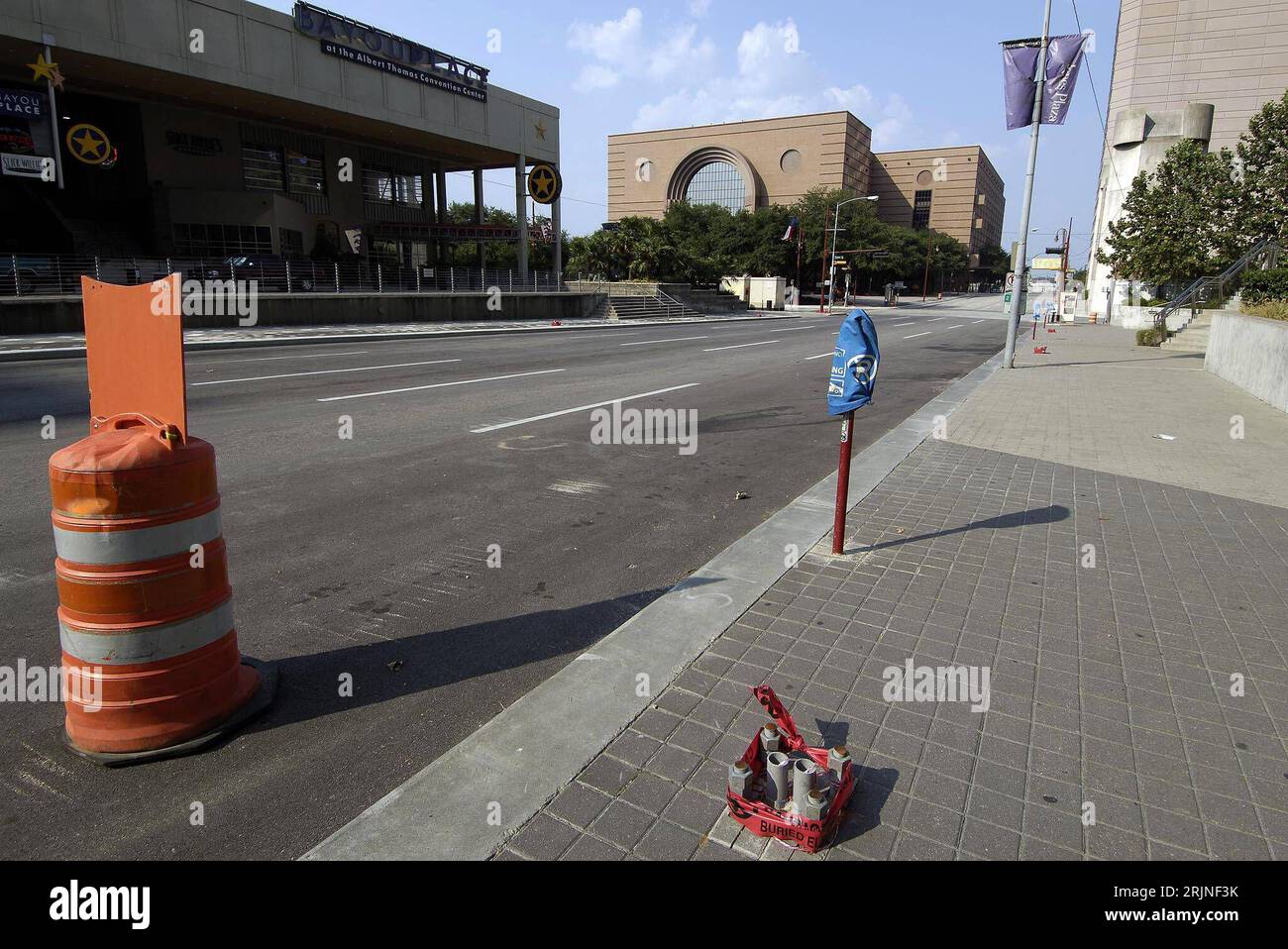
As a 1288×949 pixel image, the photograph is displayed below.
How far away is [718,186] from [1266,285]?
105392mm

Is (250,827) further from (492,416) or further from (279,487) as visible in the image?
(492,416)

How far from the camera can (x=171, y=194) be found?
35.3 metres

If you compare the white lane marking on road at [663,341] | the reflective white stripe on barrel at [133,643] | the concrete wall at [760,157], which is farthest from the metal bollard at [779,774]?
the concrete wall at [760,157]

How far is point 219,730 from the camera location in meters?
3.22

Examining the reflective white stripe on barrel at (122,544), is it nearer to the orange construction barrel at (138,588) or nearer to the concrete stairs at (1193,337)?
the orange construction barrel at (138,588)

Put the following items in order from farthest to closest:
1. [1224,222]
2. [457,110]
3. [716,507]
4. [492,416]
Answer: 1. [457,110]
2. [1224,222]
3. [492,416]
4. [716,507]

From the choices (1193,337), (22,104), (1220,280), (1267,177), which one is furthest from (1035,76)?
(22,104)

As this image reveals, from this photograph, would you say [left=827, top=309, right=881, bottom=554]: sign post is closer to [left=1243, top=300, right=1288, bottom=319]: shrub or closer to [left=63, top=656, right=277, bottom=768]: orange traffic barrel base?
[left=63, top=656, right=277, bottom=768]: orange traffic barrel base

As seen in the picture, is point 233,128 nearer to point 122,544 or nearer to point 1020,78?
point 1020,78

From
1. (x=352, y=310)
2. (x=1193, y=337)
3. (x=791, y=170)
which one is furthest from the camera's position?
(x=791, y=170)

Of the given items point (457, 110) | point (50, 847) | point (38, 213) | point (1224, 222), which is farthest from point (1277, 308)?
point (38, 213)

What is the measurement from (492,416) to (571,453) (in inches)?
97.5
